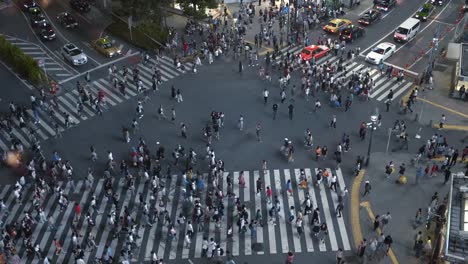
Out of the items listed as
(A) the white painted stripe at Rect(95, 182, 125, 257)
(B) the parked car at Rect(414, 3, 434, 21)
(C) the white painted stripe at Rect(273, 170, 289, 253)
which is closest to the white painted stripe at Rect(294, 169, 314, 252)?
(C) the white painted stripe at Rect(273, 170, 289, 253)

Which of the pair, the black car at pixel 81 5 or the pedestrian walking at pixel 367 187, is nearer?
the pedestrian walking at pixel 367 187

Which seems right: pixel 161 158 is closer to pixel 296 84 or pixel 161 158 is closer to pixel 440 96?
pixel 296 84

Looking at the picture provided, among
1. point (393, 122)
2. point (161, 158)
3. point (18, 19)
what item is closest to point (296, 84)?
point (393, 122)

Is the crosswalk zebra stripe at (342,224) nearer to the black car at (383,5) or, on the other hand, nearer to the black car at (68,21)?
the black car at (383,5)

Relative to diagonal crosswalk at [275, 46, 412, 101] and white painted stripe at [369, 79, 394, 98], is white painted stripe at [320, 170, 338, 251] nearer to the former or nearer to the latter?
white painted stripe at [369, 79, 394, 98]

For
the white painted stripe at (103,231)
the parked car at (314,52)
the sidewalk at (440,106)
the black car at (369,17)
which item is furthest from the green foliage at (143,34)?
the sidewalk at (440,106)

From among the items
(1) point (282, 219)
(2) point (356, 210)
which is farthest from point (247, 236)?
(2) point (356, 210)

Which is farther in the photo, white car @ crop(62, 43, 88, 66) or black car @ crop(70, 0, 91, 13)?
black car @ crop(70, 0, 91, 13)
